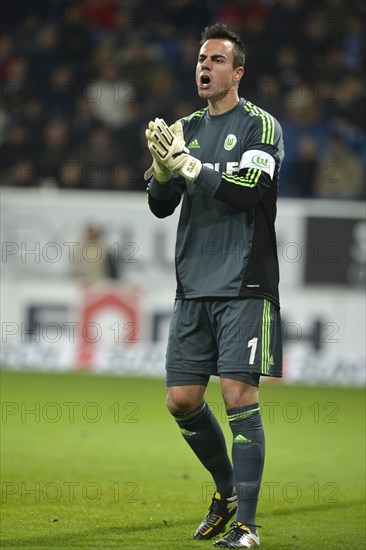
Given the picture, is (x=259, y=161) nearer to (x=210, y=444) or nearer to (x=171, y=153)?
(x=171, y=153)

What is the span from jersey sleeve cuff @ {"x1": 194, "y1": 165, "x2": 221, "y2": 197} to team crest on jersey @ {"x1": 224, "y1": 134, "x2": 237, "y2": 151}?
0.33 metres

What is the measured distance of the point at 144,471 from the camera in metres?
7.27

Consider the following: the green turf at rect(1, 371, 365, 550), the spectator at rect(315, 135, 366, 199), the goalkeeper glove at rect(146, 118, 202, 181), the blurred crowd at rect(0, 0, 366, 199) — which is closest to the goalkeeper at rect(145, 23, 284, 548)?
the goalkeeper glove at rect(146, 118, 202, 181)

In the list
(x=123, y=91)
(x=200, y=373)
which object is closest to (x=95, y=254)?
(x=123, y=91)

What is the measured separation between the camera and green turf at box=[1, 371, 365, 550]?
5.37 metres

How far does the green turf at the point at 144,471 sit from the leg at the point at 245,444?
0.25 meters

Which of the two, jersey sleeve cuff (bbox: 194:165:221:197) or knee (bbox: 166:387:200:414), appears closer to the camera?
jersey sleeve cuff (bbox: 194:165:221:197)

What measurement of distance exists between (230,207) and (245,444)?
3.88 feet

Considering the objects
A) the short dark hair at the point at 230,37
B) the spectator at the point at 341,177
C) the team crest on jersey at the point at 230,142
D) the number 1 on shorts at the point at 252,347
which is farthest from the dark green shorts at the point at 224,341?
the spectator at the point at 341,177

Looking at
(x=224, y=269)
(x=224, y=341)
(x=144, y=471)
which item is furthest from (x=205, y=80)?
(x=144, y=471)

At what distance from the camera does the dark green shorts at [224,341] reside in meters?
5.10

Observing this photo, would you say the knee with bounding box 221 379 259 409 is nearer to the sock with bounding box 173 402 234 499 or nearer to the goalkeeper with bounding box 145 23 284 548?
the goalkeeper with bounding box 145 23 284 548

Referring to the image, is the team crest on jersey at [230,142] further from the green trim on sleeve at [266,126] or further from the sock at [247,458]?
the sock at [247,458]

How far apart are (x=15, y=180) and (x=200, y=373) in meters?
10.7
